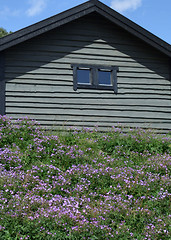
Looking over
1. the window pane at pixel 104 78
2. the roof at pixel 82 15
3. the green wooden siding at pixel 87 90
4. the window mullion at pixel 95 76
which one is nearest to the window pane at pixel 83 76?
the window mullion at pixel 95 76

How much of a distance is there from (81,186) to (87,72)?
275 inches

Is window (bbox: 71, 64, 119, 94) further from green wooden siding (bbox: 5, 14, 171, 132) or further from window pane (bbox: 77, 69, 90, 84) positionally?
green wooden siding (bbox: 5, 14, 171, 132)

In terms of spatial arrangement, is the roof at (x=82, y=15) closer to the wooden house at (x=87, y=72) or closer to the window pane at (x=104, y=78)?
the wooden house at (x=87, y=72)

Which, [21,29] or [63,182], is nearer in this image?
[63,182]

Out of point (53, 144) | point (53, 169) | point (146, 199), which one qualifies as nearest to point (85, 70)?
point (53, 144)

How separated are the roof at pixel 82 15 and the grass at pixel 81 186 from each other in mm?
3099

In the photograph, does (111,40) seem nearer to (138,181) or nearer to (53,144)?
(53,144)

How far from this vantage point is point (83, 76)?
47.3 ft

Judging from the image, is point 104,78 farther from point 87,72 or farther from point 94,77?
Answer: point 87,72

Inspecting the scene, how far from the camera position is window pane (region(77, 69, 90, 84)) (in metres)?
14.3

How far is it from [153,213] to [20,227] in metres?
2.83

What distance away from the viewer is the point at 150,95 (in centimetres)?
1518

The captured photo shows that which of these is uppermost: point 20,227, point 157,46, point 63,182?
point 157,46

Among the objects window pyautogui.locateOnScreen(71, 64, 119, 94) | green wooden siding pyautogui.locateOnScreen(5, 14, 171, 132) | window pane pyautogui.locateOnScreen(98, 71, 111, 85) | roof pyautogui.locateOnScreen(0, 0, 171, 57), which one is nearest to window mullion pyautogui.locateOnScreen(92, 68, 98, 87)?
window pyautogui.locateOnScreen(71, 64, 119, 94)
